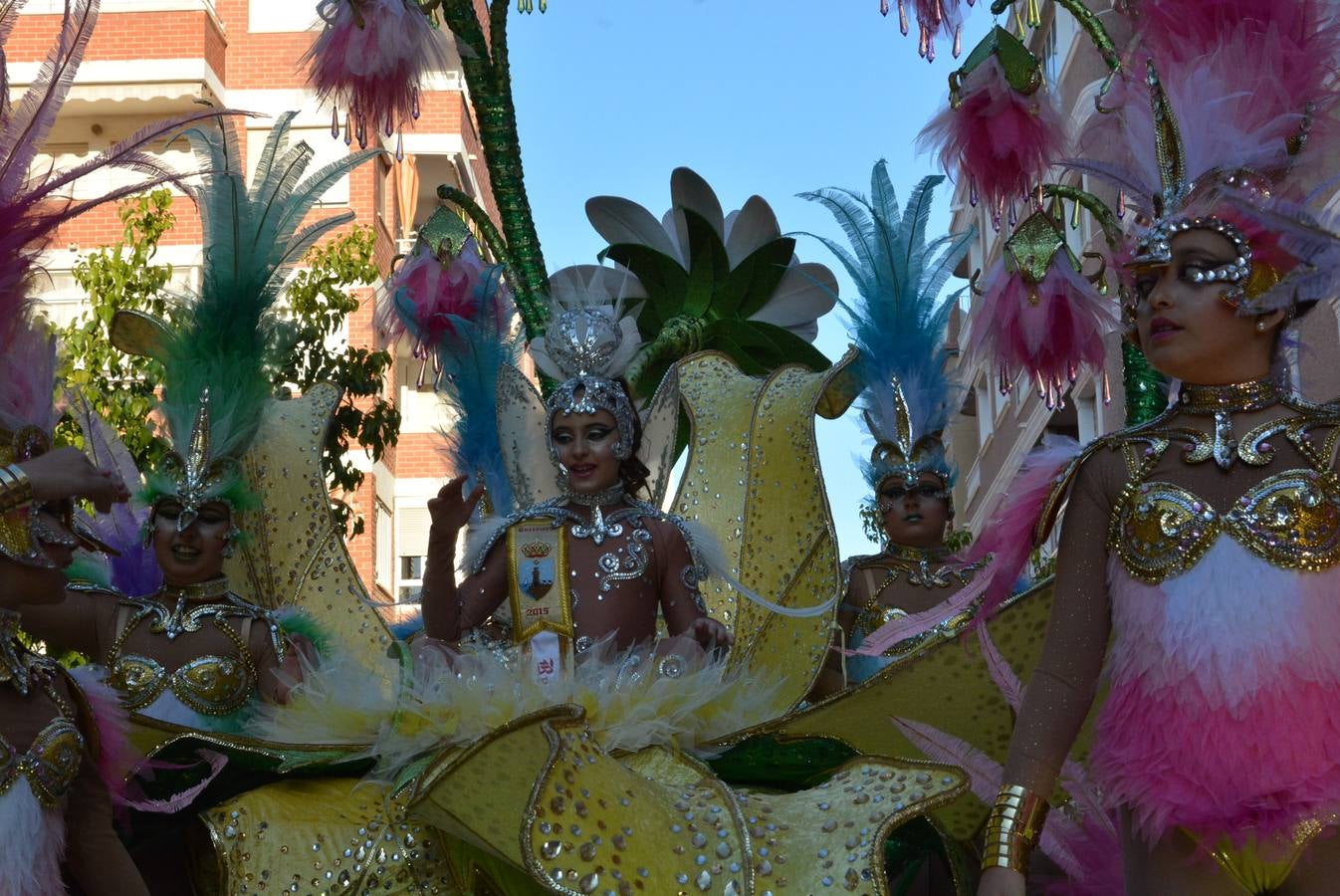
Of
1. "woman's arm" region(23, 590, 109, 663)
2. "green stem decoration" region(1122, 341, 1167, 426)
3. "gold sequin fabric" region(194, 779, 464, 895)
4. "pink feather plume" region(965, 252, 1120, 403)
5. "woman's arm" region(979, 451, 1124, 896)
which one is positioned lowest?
"gold sequin fabric" region(194, 779, 464, 895)

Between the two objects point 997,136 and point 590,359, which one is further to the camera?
point 997,136

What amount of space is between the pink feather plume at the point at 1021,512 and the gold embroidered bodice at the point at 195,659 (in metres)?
2.30

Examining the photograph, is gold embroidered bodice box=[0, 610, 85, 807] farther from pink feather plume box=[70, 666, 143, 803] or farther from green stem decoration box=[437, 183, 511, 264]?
green stem decoration box=[437, 183, 511, 264]

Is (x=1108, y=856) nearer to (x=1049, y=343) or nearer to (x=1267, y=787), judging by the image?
(x=1267, y=787)

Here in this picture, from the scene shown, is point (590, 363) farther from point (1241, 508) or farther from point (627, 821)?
point (1241, 508)

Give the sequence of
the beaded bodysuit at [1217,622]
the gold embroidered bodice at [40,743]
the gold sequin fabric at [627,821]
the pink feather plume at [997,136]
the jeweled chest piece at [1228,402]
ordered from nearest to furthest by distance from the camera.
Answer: the beaded bodysuit at [1217,622]
the jeweled chest piece at [1228,402]
the gold embroidered bodice at [40,743]
the gold sequin fabric at [627,821]
the pink feather plume at [997,136]

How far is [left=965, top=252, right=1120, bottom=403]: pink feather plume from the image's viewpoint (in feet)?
17.9

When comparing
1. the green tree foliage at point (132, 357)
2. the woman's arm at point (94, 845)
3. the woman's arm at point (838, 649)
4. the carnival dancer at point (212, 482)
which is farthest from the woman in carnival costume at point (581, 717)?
the green tree foliage at point (132, 357)

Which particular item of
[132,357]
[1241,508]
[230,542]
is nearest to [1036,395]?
[132,357]

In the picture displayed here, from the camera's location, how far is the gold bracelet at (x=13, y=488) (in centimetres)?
321

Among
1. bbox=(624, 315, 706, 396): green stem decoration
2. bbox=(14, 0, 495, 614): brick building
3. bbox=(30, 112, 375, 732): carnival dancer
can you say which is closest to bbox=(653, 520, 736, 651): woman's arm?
bbox=(30, 112, 375, 732): carnival dancer

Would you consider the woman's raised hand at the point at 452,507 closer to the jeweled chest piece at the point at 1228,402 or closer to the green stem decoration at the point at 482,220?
the jeweled chest piece at the point at 1228,402

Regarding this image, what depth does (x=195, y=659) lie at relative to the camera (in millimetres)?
4840

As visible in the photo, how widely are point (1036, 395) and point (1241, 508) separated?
7255mm
